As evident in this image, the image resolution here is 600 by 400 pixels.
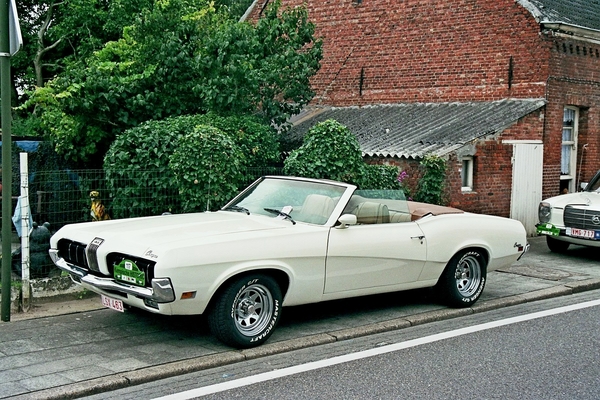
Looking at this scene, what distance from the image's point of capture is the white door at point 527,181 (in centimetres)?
1466

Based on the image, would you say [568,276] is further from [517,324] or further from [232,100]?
[232,100]

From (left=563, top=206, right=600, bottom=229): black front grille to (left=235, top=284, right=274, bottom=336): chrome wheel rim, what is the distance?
7.09 m

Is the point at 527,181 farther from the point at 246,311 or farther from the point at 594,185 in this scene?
the point at 246,311

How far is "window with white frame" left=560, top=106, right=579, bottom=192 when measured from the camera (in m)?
16.2

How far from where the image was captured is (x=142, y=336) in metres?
6.72

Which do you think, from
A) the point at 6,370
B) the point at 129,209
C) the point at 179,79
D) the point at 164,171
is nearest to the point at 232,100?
the point at 179,79

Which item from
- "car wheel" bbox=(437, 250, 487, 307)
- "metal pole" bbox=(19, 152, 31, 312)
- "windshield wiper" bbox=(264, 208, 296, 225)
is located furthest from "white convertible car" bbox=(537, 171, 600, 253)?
"metal pole" bbox=(19, 152, 31, 312)

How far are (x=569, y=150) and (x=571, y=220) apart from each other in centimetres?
503

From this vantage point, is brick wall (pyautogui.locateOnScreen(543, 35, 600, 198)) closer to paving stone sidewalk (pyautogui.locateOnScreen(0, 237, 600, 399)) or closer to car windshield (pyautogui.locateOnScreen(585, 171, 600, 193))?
car windshield (pyautogui.locateOnScreen(585, 171, 600, 193))

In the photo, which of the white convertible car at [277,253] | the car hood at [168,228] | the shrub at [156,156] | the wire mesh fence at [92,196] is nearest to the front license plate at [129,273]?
the white convertible car at [277,253]

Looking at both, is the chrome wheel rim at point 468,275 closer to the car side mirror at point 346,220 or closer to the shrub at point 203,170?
the car side mirror at point 346,220

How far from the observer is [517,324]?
7652mm

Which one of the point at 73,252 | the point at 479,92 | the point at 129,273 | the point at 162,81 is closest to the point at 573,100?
the point at 479,92

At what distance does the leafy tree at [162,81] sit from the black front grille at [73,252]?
6.20m
